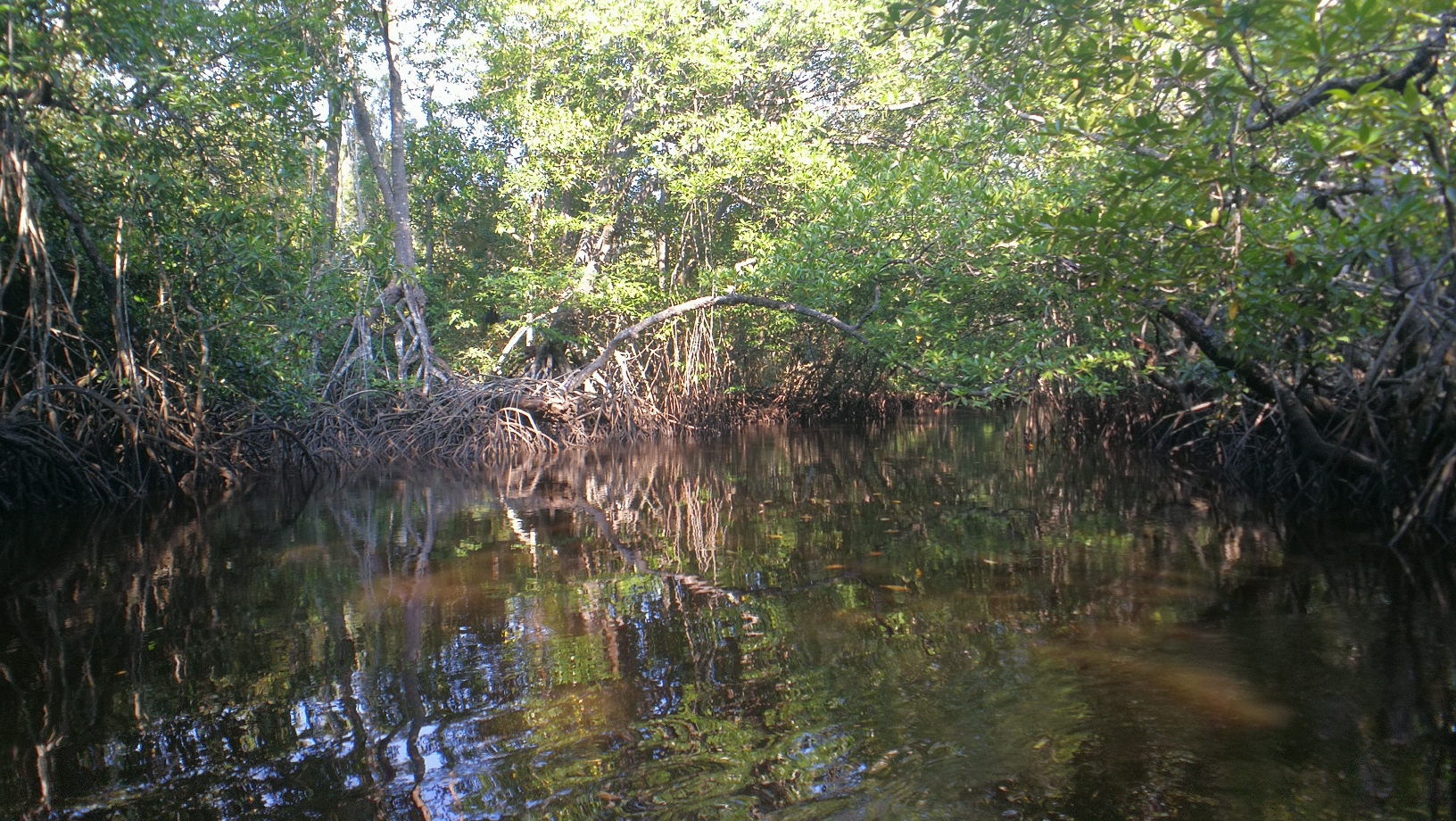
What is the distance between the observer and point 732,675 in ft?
8.18

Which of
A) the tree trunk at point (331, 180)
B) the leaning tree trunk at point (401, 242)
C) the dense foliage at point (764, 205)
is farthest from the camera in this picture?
the leaning tree trunk at point (401, 242)

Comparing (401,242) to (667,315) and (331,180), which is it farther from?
(331,180)

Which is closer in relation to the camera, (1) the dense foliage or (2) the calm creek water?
(2) the calm creek water

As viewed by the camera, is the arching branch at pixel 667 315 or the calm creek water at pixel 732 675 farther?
the arching branch at pixel 667 315

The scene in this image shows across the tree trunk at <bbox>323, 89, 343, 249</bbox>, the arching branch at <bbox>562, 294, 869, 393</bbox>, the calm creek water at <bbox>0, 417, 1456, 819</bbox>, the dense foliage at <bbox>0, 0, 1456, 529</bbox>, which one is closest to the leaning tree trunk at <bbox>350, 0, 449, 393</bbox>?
the dense foliage at <bbox>0, 0, 1456, 529</bbox>

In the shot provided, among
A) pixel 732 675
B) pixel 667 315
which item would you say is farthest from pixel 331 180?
pixel 732 675

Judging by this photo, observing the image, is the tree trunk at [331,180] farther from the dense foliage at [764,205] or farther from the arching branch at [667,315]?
the arching branch at [667,315]

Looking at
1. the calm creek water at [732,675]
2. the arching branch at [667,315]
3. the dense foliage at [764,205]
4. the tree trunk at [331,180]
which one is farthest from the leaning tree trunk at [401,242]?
the calm creek water at [732,675]

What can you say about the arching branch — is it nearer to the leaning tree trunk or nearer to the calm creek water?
the leaning tree trunk

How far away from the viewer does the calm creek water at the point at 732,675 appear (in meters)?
1.86

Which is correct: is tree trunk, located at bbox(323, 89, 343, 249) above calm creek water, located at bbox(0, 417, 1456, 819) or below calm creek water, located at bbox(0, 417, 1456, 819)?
above

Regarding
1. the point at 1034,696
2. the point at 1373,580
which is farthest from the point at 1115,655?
the point at 1373,580

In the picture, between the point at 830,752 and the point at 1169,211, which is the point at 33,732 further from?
the point at 1169,211

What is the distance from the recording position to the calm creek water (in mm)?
1863
